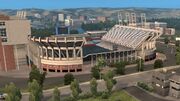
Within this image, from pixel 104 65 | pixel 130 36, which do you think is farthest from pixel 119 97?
pixel 130 36

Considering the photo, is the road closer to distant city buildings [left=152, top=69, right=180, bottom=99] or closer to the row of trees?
the row of trees

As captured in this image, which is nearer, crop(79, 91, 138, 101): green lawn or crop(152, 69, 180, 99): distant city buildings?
crop(79, 91, 138, 101): green lawn

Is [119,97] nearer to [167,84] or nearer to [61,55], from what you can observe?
[167,84]

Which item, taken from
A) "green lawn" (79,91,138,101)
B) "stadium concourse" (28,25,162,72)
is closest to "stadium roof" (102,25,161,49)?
"stadium concourse" (28,25,162,72)

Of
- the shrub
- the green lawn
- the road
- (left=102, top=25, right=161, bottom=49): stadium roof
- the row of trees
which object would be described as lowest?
the road

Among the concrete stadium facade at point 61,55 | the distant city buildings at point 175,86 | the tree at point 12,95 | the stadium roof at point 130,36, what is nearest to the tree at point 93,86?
the tree at point 12,95

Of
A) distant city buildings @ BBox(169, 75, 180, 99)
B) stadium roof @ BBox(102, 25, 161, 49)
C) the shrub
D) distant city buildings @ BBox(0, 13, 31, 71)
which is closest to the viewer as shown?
distant city buildings @ BBox(169, 75, 180, 99)

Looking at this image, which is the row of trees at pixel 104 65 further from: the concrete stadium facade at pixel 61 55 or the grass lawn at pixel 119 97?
the grass lawn at pixel 119 97
